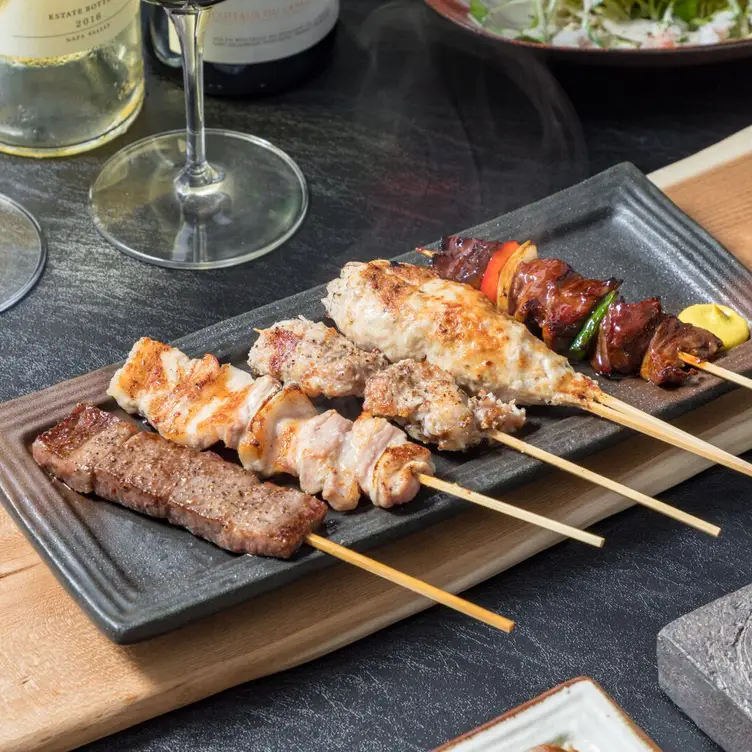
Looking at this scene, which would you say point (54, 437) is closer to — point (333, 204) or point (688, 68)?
point (333, 204)

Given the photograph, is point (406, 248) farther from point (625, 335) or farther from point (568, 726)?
point (568, 726)

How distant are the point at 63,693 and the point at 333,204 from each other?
1825mm

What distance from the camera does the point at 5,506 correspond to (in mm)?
2666

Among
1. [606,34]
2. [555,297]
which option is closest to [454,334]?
[555,297]

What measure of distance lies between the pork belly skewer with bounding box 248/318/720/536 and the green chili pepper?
0.27 m

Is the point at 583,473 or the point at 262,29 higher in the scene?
the point at 262,29

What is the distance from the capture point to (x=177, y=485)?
2570mm

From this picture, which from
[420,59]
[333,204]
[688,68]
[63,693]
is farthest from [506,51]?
[63,693]

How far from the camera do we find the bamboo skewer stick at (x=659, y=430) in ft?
8.76

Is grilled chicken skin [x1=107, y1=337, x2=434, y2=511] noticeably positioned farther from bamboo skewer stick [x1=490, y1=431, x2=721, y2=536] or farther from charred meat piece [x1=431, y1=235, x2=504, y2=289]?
charred meat piece [x1=431, y1=235, x2=504, y2=289]

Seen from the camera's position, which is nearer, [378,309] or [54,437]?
[54,437]

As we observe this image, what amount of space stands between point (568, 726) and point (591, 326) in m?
1.07

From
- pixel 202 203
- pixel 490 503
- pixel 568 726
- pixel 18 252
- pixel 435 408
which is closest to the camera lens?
pixel 568 726

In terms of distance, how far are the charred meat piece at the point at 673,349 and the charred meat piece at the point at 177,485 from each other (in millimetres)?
901
